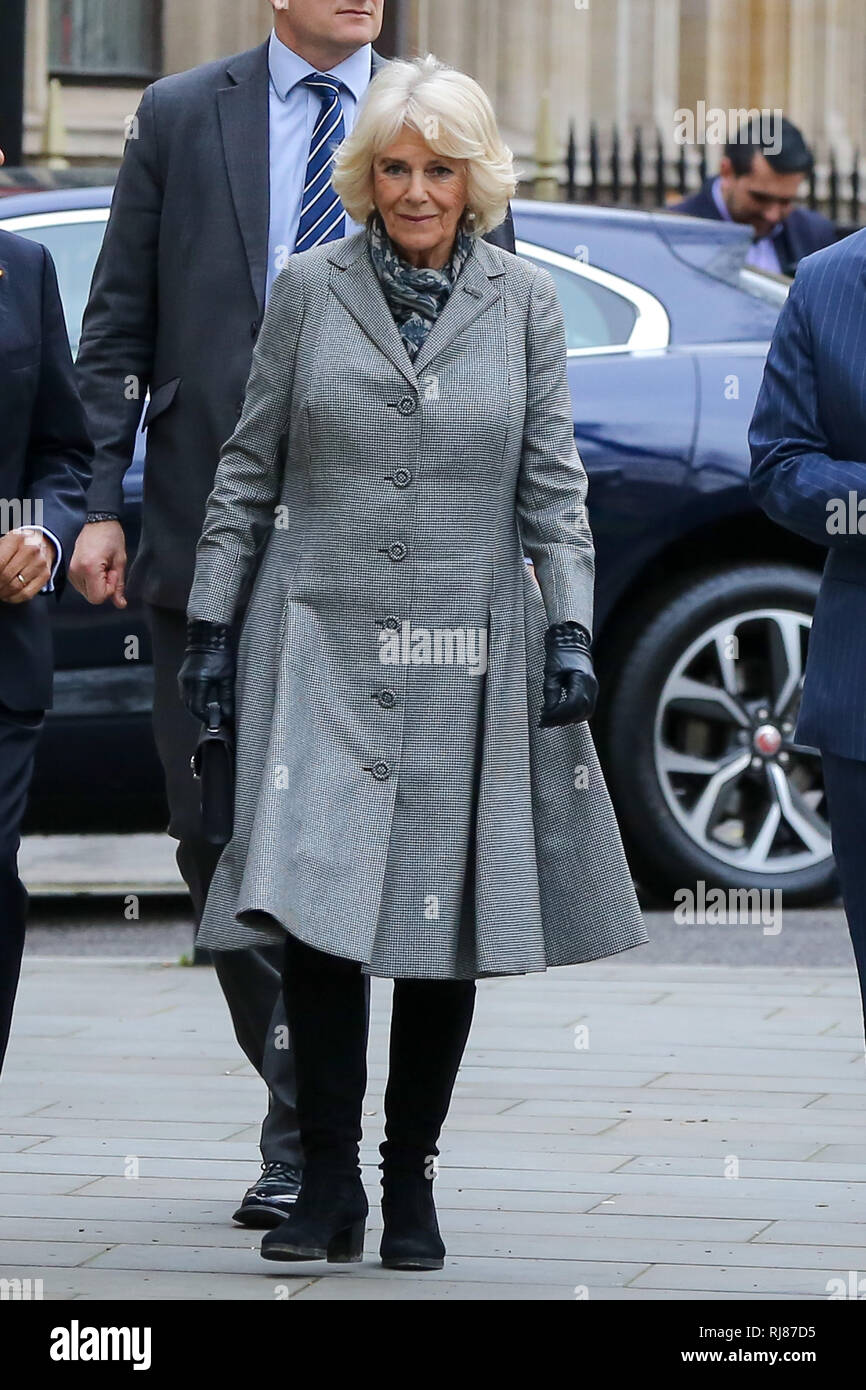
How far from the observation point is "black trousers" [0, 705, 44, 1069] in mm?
4289

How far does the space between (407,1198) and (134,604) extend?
3140mm

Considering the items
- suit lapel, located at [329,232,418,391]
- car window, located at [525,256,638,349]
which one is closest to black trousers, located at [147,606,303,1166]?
suit lapel, located at [329,232,418,391]

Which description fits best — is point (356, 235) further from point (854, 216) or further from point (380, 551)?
point (854, 216)

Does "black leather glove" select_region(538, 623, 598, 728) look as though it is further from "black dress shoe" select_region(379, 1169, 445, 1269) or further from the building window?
the building window

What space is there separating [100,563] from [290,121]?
0.81m

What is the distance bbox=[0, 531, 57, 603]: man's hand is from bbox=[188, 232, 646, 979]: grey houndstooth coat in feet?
0.75

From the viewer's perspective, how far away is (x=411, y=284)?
434cm

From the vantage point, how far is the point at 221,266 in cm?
484

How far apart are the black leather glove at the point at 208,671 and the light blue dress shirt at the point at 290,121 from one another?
0.80 metres

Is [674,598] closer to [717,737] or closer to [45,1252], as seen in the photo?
[717,737]

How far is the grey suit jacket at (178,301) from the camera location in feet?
15.9

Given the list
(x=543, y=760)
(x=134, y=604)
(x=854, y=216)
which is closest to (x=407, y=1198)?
Answer: (x=543, y=760)

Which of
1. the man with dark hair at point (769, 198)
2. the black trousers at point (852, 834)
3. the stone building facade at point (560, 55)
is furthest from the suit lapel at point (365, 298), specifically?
the stone building facade at point (560, 55)
